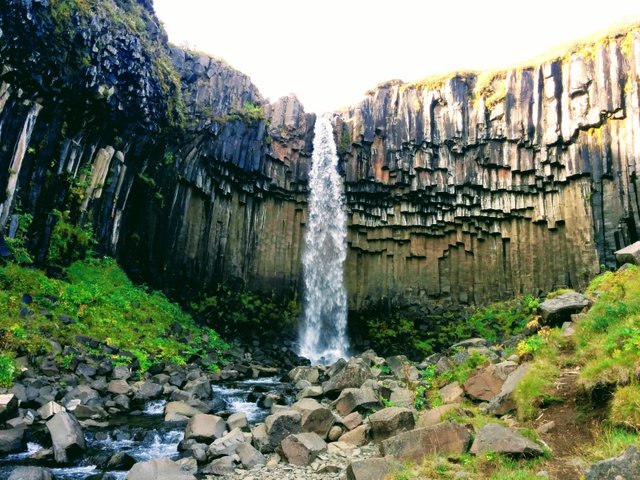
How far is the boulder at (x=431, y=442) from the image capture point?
602 cm

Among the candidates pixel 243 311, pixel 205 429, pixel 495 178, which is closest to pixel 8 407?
pixel 205 429

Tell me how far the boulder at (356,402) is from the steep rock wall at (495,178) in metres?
18.8

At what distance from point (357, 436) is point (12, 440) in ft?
19.5

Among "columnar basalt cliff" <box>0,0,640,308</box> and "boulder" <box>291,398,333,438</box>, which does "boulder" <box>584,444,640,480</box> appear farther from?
"columnar basalt cliff" <box>0,0,640,308</box>

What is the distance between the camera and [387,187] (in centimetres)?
2877

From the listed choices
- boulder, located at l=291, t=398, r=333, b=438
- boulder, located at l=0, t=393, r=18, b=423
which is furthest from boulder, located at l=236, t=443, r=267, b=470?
boulder, located at l=0, t=393, r=18, b=423

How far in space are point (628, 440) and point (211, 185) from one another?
23.7 meters

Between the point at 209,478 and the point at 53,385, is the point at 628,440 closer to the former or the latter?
the point at 209,478

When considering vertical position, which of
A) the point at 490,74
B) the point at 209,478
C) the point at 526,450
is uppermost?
the point at 490,74

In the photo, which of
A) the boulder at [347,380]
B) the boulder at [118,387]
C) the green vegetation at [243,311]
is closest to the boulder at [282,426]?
the boulder at [347,380]

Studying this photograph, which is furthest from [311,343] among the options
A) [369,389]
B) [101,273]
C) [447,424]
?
[447,424]

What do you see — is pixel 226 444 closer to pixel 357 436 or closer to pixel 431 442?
pixel 357 436

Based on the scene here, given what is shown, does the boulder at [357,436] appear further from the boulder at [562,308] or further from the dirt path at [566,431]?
the boulder at [562,308]

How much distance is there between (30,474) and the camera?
256 inches
